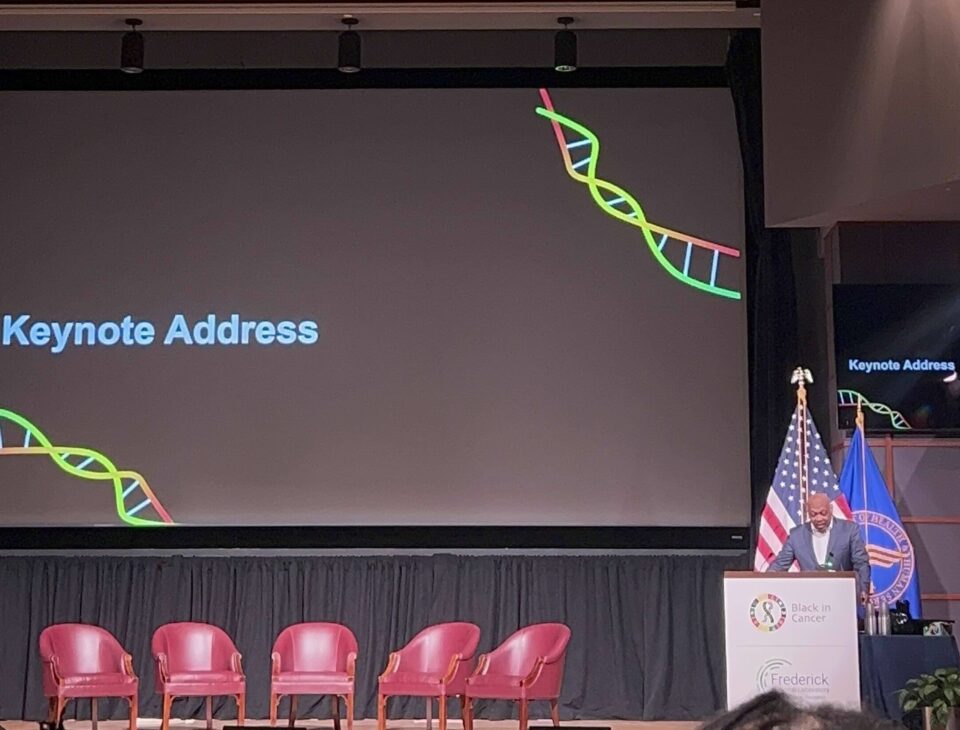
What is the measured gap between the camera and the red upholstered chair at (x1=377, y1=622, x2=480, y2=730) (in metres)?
7.82

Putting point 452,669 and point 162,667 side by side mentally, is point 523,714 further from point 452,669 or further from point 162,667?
point 162,667

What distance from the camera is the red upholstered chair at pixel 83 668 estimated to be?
25.3ft

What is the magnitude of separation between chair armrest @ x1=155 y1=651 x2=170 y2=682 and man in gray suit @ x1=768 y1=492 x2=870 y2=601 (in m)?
3.68

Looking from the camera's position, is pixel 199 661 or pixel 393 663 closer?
pixel 393 663

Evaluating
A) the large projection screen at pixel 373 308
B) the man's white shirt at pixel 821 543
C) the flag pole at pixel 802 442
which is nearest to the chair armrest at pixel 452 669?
the large projection screen at pixel 373 308

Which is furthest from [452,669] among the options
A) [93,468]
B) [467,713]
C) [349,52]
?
[349,52]

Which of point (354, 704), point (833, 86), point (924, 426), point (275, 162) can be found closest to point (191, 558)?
point (354, 704)

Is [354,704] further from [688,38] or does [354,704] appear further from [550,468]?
[688,38]

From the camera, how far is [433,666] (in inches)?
326

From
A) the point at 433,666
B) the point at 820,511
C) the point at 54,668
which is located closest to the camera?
the point at 820,511

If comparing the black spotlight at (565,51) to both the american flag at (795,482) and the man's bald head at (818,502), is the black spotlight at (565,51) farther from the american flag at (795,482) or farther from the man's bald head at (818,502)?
the man's bald head at (818,502)

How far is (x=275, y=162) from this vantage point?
948 centimetres

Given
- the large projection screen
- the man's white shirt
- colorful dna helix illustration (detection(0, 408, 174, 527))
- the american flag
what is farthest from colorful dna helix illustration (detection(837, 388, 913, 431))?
colorful dna helix illustration (detection(0, 408, 174, 527))

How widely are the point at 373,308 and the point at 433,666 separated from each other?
2.52m
